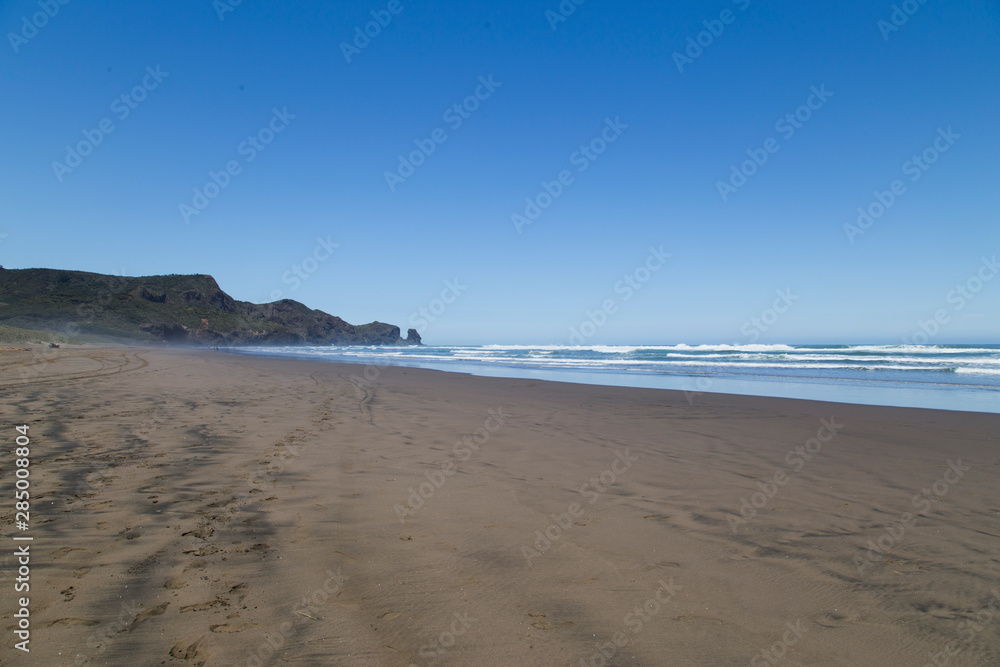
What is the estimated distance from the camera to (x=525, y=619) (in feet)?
8.83

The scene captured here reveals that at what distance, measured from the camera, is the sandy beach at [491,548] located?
8.13 ft

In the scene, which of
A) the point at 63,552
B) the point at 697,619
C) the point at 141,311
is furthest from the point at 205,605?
the point at 141,311

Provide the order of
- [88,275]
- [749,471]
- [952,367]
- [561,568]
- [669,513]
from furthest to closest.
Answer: [88,275], [952,367], [749,471], [669,513], [561,568]

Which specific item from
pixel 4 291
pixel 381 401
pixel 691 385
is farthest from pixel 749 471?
pixel 4 291

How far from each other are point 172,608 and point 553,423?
7.37 metres

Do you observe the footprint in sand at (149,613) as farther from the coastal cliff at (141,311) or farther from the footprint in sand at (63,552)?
the coastal cliff at (141,311)

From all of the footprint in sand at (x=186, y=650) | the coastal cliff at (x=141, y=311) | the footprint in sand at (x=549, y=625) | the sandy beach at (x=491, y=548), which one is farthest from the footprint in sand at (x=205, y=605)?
the coastal cliff at (x=141, y=311)

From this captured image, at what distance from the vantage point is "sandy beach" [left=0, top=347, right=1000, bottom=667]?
8.13 feet

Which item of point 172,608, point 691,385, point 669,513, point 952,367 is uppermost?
point 952,367

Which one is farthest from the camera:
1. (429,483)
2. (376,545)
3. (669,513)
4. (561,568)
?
(429,483)

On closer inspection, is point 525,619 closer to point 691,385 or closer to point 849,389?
point 691,385

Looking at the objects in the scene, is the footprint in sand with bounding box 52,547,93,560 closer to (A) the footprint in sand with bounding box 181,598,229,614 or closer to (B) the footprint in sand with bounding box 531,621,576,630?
(A) the footprint in sand with bounding box 181,598,229,614

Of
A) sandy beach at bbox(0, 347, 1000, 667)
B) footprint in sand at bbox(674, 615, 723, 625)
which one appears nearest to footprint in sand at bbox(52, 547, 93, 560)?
sandy beach at bbox(0, 347, 1000, 667)

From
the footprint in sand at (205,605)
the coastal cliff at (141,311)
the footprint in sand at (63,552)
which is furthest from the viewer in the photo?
the coastal cliff at (141,311)
